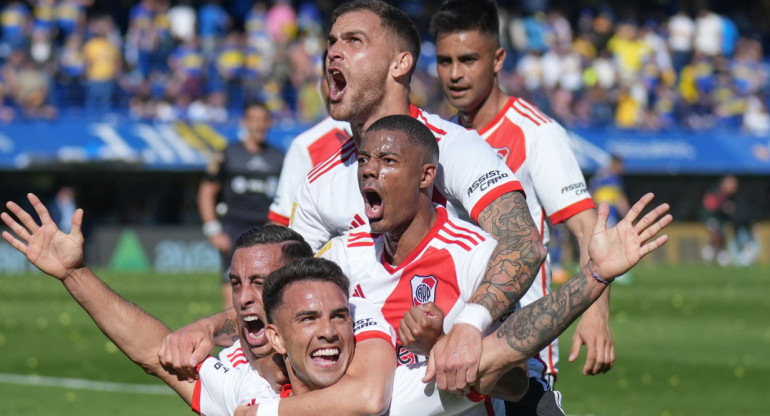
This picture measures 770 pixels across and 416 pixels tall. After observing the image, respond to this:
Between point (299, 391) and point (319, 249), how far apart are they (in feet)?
3.43

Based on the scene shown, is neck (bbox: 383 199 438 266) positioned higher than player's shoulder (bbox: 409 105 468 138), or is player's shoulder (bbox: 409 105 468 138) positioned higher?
player's shoulder (bbox: 409 105 468 138)

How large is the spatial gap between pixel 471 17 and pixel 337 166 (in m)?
1.40

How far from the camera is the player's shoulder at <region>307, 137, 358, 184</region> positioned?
215 inches

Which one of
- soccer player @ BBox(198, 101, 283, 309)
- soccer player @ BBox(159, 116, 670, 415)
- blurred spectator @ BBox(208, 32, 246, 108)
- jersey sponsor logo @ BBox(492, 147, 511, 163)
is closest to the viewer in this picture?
soccer player @ BBox(159, 116, 670, 415)

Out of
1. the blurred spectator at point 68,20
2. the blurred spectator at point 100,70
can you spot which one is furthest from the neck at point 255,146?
the blurred spectator at point 68,20

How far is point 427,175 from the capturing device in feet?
15.8

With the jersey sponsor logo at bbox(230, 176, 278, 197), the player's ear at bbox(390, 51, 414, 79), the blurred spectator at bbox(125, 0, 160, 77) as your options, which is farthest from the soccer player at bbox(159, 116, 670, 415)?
the blurred spectator at bbox(125, 0, 160, 77)

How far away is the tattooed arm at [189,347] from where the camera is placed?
5141 millimetres

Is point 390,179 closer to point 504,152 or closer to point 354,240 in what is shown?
point 354,240

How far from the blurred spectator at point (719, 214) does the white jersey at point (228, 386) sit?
986 inches

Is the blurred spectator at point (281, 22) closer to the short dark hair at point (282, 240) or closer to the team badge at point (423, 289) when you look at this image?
the short dark hair at point (282, 240)

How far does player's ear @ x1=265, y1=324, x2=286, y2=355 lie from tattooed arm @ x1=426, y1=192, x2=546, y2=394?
65 centimetres

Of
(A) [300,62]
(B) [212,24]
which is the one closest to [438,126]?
(A) [300,62]

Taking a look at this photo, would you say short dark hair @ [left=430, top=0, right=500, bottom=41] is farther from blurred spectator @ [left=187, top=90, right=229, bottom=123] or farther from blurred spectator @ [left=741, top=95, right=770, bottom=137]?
blurred spectator @ [left=741, top=95, right=770, bottom=137]
